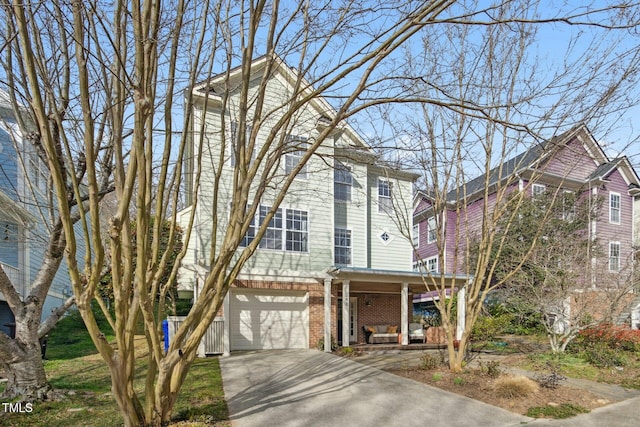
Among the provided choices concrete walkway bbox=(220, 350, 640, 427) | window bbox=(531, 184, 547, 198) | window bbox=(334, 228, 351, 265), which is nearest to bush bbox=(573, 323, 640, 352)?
concrete walkway bbox=(220, 350, 640, 427)

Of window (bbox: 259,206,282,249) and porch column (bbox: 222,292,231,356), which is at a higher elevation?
window (bbox: 259,206,282,249)

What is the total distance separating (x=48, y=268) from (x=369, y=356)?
30.5 feet

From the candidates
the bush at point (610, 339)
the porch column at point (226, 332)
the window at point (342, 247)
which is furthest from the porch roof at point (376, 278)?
the bush at point (610, 339)

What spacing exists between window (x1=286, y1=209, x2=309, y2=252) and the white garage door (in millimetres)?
1630

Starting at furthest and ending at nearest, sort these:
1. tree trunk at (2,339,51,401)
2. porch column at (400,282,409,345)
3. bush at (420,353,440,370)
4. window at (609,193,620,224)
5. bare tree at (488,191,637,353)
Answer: window at (609,193,620,224)
porch column at (400,282,409,345)
bare tree at (488,191,637,353)
bush at (420,353,440,370)
tree trunk at (2,339,51,401)

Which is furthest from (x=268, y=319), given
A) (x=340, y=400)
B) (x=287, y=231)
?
(x=340, y=400)

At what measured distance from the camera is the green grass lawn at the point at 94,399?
18.5 ft

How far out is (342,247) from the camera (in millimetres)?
15969

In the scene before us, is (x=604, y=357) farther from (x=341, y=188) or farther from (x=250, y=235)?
(x=250, y=235)

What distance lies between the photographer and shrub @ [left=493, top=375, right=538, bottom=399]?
7434 mm

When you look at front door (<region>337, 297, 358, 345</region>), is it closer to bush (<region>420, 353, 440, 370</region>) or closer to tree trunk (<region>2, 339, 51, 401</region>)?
bush (<region>420, 353, 440, 370</region>)

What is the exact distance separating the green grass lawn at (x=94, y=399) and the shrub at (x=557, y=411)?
185 inches

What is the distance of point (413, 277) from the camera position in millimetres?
15578

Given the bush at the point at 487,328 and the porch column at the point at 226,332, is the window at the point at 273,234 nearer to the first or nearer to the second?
the porch column at the point at 226,332
